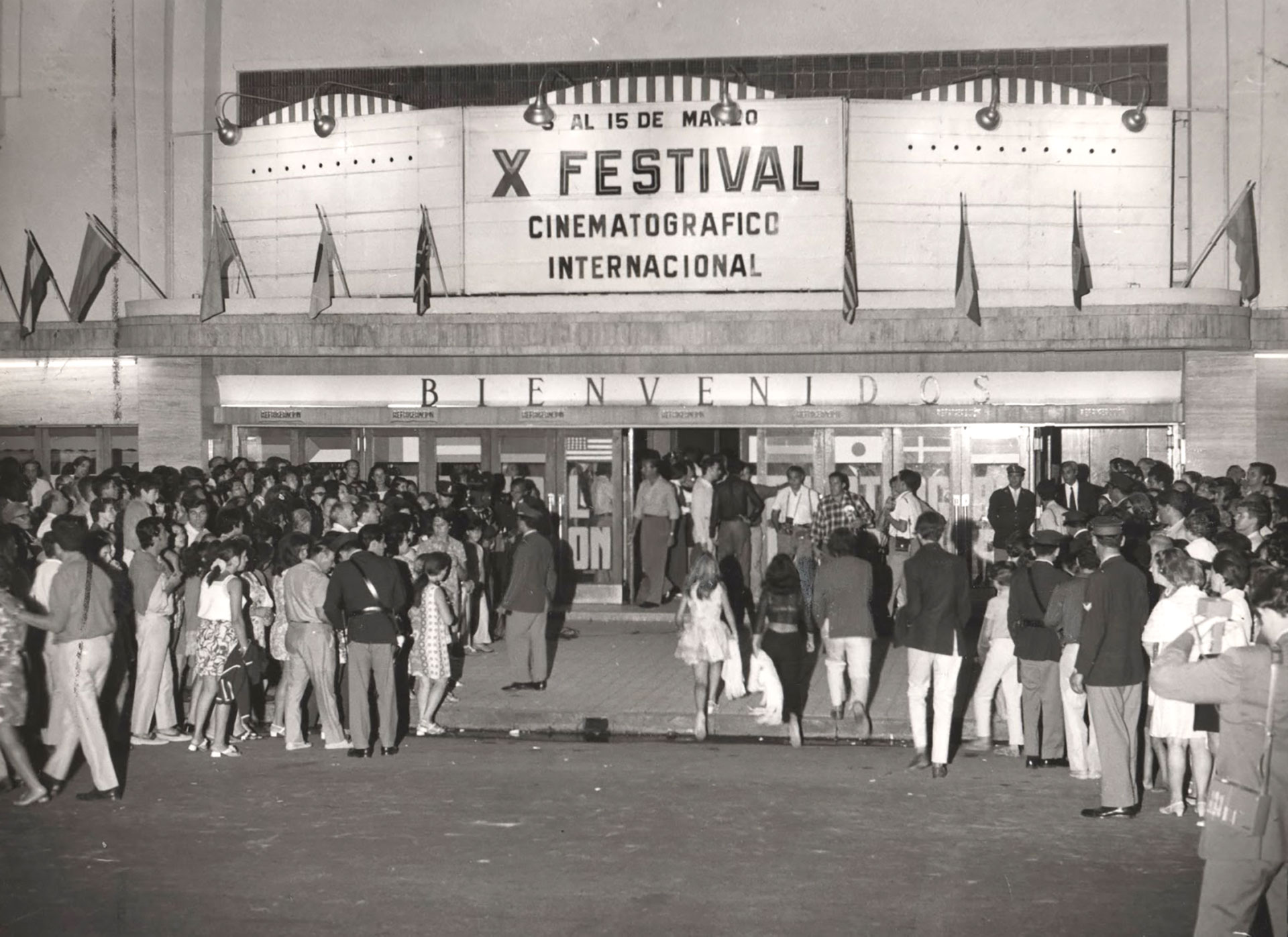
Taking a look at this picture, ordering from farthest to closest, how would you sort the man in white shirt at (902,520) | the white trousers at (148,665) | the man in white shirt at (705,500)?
1. the man in white shirt at (705,500)
2. the man in white shirt at (902,520)
3. the white trousers at (148,665)

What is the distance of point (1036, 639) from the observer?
11.8m

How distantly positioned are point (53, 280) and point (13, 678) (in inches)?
501

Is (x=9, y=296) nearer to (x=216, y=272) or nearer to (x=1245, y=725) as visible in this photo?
(x=216, y=272)

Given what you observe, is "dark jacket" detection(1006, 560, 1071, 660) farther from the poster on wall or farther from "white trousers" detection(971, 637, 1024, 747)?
the poster on wall

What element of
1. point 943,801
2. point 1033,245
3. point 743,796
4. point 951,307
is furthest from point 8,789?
point 1033,245

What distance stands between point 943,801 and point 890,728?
2.42 meters

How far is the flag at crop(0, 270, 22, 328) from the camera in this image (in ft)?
73.0

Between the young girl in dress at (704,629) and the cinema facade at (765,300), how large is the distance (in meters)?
6.88

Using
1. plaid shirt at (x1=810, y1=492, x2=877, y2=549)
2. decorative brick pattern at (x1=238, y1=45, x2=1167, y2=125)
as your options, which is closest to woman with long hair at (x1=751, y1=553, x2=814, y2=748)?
plaid shirt at (x1=810, y1=492, x2=877, y2=549)

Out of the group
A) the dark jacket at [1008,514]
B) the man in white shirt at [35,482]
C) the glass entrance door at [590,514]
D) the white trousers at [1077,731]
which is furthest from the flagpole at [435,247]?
the white trousers at [1077,731]

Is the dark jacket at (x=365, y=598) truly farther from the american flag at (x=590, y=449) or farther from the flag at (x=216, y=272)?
the flag at (x=216, y=272)

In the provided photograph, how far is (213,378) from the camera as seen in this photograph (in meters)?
21.2

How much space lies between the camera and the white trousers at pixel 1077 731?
11414 millimetres

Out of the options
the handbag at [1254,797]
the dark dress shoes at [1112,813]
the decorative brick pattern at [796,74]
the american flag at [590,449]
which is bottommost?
the dark dress shoes at [1112,813]
